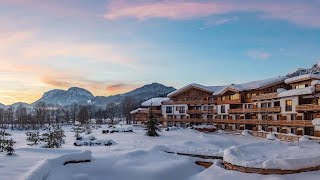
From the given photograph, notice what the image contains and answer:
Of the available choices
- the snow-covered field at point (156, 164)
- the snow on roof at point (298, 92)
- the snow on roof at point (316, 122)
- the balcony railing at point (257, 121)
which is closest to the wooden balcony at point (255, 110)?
the balcony railing at point (257, 121)

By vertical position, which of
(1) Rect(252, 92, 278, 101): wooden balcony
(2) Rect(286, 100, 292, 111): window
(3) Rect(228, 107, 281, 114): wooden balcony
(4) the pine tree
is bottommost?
(4) the pine tree

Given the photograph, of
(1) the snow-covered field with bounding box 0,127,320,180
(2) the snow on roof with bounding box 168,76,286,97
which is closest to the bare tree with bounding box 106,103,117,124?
(2) the snow on roof with bounding box 168,76,286,97

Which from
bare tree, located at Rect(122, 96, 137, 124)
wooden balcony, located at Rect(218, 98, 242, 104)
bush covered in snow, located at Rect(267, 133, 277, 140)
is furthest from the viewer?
bare tree, located at Rect(122, 96, 137, 124)

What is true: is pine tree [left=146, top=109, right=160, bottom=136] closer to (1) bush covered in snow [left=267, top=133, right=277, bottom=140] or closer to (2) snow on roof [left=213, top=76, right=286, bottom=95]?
(1) bush covered in snow [left=267, top=133, right=277, bottom=140]

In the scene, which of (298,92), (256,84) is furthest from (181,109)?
(298,92)

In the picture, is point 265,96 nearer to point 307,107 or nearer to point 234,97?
point 234,97

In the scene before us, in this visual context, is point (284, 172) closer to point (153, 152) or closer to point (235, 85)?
point (153, 152)

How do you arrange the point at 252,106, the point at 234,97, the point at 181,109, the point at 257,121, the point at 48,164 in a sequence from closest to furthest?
the point at 48,164 → the point at 257,121 → the point at 252,106 → the point at 234,97 → the point at 181,109

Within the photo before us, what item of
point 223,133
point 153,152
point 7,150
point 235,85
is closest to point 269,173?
point 153,152

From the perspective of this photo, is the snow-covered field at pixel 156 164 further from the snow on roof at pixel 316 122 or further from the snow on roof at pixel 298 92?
the snow on roof at pixel 298 92

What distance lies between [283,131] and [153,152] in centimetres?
2405

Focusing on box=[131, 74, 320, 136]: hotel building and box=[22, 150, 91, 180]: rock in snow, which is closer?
box=[22, 150, 91, 180]: rock in snow

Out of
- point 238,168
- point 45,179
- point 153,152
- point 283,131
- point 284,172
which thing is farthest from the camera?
point 283,131

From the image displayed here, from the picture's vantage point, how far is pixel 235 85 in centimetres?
6109
